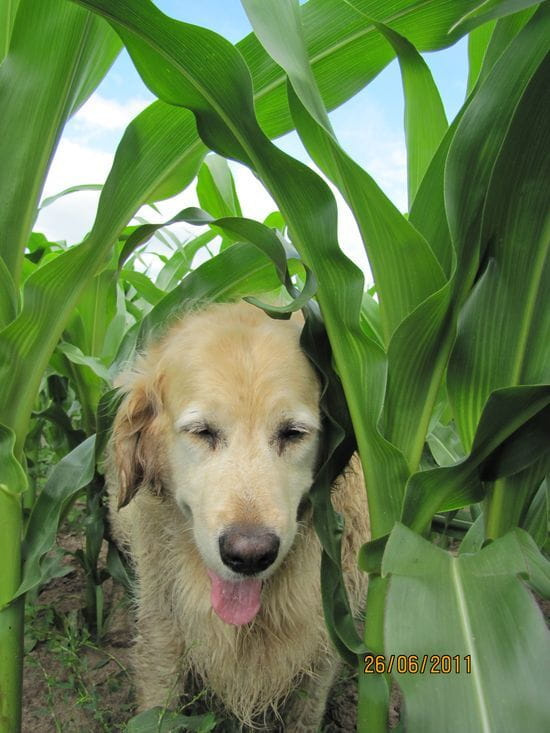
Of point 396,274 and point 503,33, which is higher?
point 503,33

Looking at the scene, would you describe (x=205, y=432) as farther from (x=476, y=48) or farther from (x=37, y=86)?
(x=476, y=48)

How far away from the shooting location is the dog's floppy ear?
1692 millimetres

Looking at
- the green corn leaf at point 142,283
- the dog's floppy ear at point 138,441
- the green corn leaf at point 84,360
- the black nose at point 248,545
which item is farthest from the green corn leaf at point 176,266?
the black nose at point 248,545

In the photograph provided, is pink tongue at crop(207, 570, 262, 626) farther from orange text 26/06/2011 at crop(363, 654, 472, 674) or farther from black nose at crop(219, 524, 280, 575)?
orange text 26/06/2011 at crop(363, 654, 472, 674)

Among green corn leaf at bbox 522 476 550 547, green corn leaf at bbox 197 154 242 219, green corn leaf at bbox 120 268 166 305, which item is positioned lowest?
green corn leaf at bbox 522 476 550 547

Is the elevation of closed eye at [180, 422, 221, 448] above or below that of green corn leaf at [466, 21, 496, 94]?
below

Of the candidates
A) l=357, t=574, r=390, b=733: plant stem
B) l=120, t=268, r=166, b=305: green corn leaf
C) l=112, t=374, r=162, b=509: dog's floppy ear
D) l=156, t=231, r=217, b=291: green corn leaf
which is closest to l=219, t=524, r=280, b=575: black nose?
l=357, t=574, r=390, b=733: plant stem

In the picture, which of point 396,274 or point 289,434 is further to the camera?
point 289,434

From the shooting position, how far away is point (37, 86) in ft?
4.49

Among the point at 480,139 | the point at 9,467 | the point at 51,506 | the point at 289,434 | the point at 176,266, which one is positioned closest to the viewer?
the point at 480,139

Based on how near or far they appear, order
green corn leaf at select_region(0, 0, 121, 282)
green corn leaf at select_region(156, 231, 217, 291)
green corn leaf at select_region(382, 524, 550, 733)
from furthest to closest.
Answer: green corn leaf at select_region(156, 231, 217, 291), green corn leaf at select_region(0, 0, 121, 282), green corn leaf at select_region(382, 524, 550, 733)

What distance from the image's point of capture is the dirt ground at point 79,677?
1883 millimetres

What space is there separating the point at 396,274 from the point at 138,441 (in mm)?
957

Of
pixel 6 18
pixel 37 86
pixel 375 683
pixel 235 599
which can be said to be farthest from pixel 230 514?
pixel 6 18
